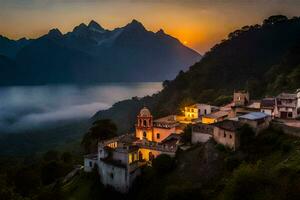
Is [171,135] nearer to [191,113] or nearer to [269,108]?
[191,113]

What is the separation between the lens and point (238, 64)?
3378 inches

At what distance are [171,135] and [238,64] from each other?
4987cm

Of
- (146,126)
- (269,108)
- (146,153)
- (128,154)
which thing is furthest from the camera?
(146,126)

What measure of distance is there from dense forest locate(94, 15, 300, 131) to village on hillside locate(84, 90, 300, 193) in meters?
26.3

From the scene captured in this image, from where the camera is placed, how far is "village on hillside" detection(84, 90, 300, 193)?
31.6 m

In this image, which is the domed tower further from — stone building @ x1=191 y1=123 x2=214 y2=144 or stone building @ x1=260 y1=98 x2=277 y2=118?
stone building @ x1=260 y1=98 x2=277 y2=118

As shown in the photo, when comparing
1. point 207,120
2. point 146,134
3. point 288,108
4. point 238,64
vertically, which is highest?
point 238,64

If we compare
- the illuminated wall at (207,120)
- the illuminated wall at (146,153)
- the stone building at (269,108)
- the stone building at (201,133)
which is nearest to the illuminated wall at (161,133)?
the illuminated wall at (207,120)

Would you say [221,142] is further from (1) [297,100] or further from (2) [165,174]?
(1) [297,100]

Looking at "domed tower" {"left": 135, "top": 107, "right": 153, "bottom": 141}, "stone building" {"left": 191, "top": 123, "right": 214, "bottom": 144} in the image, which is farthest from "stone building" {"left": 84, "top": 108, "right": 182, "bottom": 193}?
"stone building" {"left": 191, "top": 123, "right": 214, "bottom": 144}

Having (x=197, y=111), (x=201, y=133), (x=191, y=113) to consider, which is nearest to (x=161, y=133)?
(x=201, y=133)

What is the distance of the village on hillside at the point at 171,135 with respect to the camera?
3162cm

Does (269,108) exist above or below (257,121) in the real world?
above

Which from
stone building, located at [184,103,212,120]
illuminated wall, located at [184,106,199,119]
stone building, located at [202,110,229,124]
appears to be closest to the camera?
stone building, located at [202,110,229,124]
